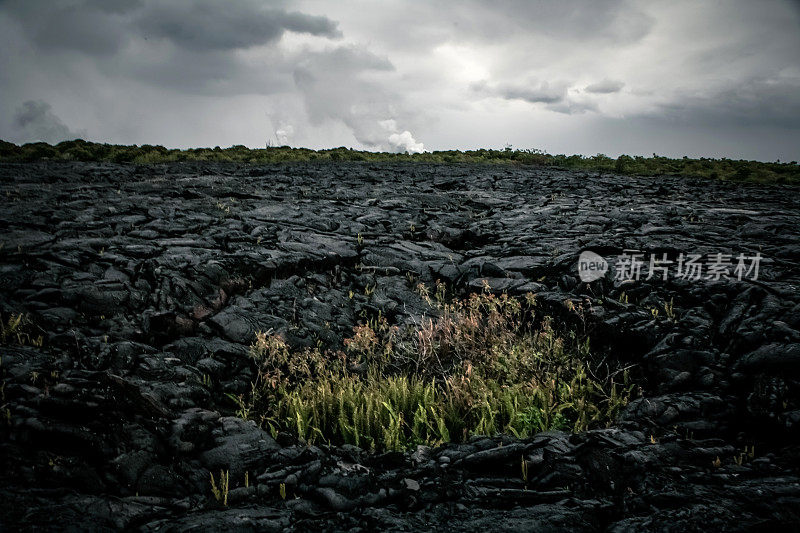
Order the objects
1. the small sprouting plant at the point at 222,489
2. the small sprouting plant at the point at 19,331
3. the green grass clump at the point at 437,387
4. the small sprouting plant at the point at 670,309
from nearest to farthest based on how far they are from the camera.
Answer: the small sprouting plant at the point at 222,489
the green grass clump at the point at 437,387
the small sprouting plant at the point at 19,331
the small sprouting plant at the point at 670,309

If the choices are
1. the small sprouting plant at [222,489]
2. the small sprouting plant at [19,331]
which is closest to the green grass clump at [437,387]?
the small sprouting plant at [222,489]

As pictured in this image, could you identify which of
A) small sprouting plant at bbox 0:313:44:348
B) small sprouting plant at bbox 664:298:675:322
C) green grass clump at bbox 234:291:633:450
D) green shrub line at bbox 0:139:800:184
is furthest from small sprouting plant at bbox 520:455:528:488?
green shrub line at bbox 0:139:800:184

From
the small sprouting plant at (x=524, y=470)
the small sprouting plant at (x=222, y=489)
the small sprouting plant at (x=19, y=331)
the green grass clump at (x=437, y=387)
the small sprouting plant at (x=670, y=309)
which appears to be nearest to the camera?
the small sprouting plant at (x=222, y=489)

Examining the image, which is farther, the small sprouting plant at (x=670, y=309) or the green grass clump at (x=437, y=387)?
the small sprouting plant at (x=670, y=309)

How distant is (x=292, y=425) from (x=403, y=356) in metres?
1.58

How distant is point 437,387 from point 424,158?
2489cm

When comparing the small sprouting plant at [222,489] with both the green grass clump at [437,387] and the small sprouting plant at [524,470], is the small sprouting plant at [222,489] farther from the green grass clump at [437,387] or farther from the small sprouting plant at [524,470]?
the small sprouting plant at [524,470]

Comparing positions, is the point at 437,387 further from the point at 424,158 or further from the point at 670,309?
the point at 424,158

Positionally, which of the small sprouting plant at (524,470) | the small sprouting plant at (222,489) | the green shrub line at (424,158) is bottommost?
the small sprouting plant at (222,489)

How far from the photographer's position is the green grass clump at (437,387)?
3607 millimetres

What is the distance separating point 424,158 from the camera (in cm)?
2767

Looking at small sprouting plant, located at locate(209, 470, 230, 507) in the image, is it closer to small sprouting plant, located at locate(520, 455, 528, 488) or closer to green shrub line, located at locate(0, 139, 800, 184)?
small sprouting plant, located at locate(520, 455, 528, 488)

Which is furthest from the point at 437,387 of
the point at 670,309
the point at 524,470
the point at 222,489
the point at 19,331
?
the point at 19,331

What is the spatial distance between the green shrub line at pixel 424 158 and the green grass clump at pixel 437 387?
62.3 ft
